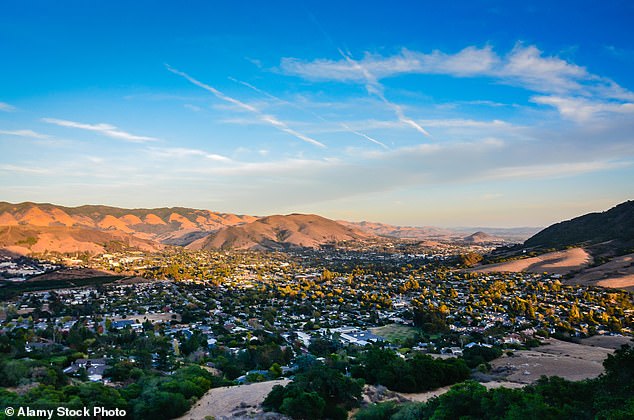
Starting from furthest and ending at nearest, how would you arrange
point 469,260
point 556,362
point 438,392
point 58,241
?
point 58,241
point 469,260
point 556,362
point 438,392

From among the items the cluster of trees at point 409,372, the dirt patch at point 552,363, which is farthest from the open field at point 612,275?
the cluster of trees at point 409,372

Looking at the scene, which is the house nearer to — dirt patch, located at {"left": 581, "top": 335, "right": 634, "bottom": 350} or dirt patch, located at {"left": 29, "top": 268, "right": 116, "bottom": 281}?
dirt patch, located at {"left": 581, "top": 335, "right": 634, "bottom": 350}

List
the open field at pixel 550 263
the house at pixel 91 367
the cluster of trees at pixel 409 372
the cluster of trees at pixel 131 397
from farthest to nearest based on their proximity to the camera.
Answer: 1. the open field at pixel 550 263
2. the house at pixel 91 367
3. the cluster of trees at pixel 409 372
4. the cluster of trees at pixel 131 397

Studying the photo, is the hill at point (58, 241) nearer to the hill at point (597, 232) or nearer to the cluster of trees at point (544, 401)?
the cluster of trees at point (544, 401)

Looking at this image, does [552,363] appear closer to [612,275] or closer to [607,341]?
[607,341]

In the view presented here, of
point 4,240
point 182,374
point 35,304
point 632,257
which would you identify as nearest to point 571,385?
point 182,374

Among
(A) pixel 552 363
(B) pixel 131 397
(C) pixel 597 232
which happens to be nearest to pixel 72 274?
(B) pixel 131 397
